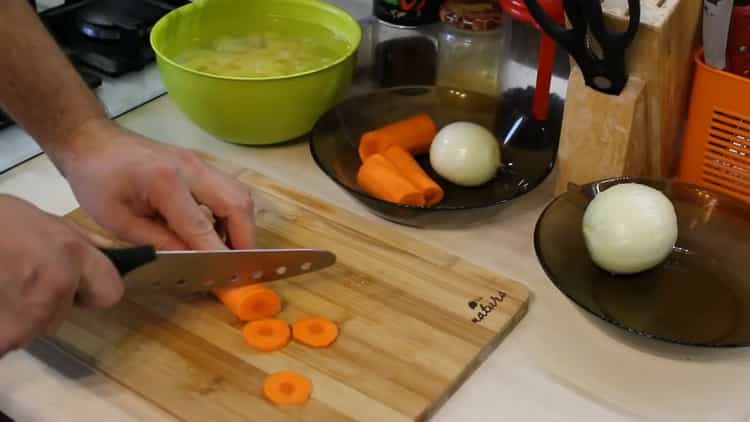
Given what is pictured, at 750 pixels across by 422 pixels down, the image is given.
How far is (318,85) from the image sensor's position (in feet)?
3.20

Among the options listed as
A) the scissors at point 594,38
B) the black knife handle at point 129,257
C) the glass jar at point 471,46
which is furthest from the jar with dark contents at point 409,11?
the black knife handle at point 129,257

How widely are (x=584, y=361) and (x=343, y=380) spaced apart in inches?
8.2

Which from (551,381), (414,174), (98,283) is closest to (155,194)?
(98,283)

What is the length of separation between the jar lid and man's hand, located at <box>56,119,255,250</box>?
1.22ft

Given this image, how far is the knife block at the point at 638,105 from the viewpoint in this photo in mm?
809

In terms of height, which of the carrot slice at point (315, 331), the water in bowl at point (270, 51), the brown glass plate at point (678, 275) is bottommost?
the carrot slice at point (315, 331)

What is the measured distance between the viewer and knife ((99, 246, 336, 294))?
70 centimetres

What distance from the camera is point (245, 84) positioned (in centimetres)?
94

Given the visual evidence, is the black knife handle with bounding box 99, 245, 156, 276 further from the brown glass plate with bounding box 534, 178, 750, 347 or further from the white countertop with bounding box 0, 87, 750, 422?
the brown glass plate with bounding box 534, 178, 750, 347

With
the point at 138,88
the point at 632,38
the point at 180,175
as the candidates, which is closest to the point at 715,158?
the point at 632,38

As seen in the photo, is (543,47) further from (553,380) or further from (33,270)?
(33,270)

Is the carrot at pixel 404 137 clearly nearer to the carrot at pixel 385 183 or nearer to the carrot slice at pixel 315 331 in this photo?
the carrot at pixel 385 183

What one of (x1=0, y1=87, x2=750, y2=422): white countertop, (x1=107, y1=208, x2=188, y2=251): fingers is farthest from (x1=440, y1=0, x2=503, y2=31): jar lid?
(x1=107, y1=208, x2=188, y2=251): fingers

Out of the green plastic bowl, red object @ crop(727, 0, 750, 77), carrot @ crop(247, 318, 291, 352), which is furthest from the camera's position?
the green plastic bowl
